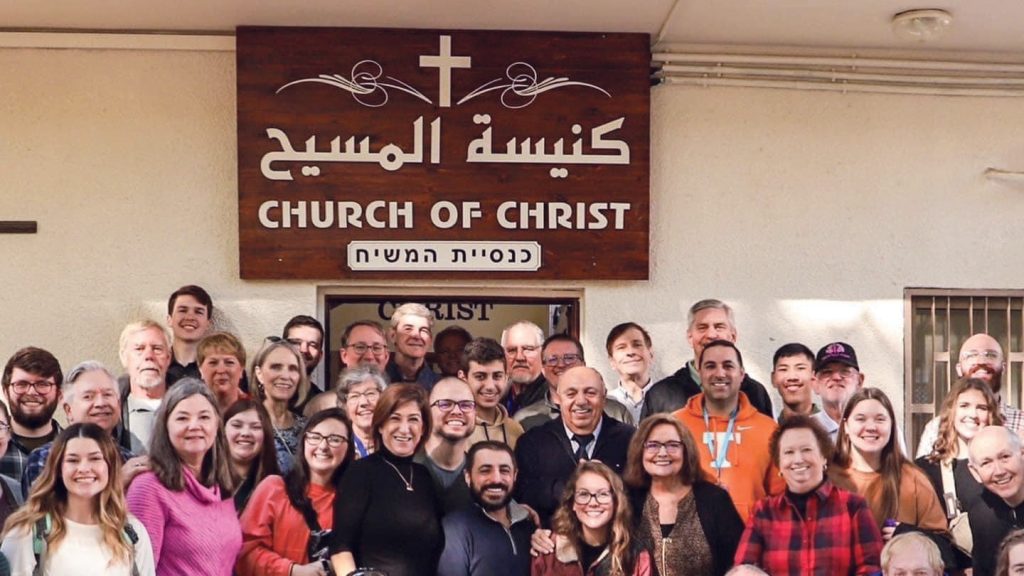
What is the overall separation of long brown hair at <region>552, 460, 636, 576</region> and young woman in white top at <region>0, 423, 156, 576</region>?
5.84 ft

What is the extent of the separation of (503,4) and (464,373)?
2110 millimetres

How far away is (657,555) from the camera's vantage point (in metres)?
6.97

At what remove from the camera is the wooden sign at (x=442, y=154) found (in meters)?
9.06

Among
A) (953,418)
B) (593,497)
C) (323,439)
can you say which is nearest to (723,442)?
(593,497)

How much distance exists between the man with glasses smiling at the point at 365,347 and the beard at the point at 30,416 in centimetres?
173

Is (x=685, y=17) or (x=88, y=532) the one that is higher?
(x=685, y=17)

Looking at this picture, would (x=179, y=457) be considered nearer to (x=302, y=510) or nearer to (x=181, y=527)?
(x=181, y=527)

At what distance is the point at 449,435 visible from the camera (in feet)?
24.0

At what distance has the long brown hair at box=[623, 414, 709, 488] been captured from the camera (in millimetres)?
7148

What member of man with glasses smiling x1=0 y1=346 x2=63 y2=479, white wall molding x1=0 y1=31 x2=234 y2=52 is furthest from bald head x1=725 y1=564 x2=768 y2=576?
white wall molding x1=0 y1=31 x2=234 y2=52

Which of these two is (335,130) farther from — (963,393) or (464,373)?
(963,393)

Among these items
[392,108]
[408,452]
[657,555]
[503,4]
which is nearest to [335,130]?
[392,108]

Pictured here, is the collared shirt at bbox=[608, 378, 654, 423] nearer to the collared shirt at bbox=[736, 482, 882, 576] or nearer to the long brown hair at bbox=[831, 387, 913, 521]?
the long brown hair at bbox=[831, 387, 913, 521]

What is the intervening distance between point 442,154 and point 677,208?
1.41 m
